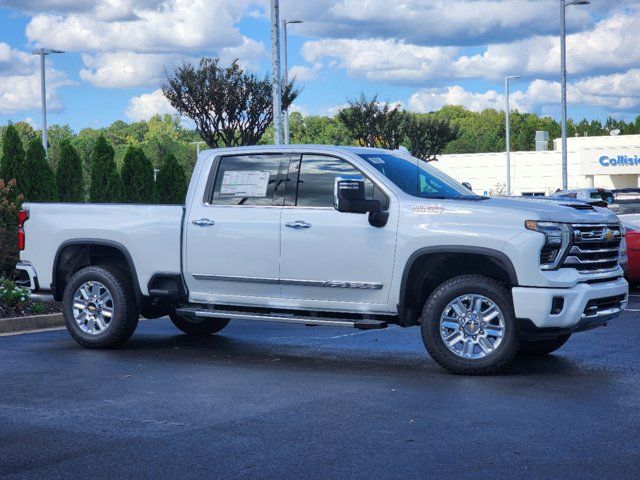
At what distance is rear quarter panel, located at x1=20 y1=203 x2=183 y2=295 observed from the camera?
1120cm

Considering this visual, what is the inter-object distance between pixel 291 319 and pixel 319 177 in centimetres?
140

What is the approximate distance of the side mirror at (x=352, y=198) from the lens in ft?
32.0

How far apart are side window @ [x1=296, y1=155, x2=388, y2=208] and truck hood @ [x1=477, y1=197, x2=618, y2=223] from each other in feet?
4.34

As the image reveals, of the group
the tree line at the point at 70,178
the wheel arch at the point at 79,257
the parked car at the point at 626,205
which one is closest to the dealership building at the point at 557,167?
the tree line at the point at 70,178

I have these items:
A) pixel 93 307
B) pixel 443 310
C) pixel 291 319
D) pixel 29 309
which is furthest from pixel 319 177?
pixel 29 309

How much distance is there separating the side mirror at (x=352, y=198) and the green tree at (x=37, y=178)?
16717mm

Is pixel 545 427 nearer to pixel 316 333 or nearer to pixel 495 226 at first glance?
pixel 495 226

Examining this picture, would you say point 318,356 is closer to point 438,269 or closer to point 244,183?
point 438,269

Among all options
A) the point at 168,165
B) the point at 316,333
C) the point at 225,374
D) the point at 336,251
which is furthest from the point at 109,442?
the point at 168,165

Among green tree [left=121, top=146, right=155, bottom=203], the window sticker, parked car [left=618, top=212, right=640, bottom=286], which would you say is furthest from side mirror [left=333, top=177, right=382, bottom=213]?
green tree [left=121, top=146, right=155, bottom=203]

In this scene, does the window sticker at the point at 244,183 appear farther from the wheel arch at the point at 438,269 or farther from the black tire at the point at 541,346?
the black tire at the point at 541,346

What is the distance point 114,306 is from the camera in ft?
37.9

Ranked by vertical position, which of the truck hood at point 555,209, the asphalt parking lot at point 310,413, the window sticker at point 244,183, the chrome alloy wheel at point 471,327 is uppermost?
the window sticker at point 244,183

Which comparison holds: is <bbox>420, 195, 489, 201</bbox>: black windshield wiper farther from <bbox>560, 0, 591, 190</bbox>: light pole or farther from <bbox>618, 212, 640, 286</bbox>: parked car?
<bbox>560, 0, 591, 190</bbox>: light pole
